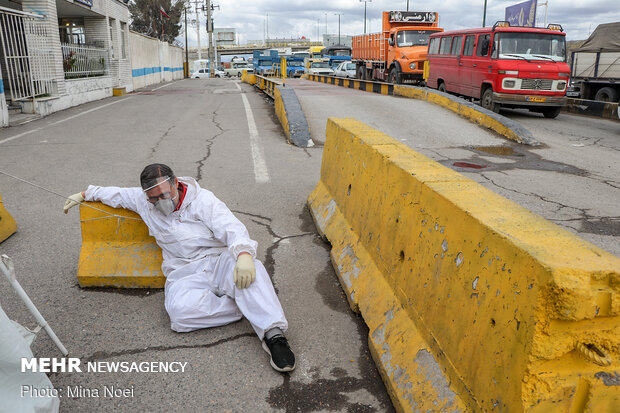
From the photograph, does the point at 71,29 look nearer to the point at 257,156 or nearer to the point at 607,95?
the point at 257,156

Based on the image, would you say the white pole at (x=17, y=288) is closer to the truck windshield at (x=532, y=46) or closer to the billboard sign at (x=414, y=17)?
the truck windshield at (x=532, y=46)

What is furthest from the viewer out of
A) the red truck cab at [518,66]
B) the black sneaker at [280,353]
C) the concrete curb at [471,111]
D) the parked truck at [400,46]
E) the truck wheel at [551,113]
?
the parked truck at [400,46]

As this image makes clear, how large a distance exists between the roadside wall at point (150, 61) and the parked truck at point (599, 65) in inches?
899

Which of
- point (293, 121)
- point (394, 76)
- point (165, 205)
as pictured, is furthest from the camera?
point (394, 76)

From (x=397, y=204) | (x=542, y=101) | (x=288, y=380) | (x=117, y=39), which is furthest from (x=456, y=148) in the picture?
(x=117, y=39)

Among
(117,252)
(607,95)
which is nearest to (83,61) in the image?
(117,252)

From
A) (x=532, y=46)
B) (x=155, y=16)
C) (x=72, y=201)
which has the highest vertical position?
(x=155, y=16)

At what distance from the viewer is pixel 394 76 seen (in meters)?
21.2

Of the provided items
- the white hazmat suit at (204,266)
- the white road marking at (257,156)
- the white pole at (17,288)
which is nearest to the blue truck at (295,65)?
the white road marking at (257,156)

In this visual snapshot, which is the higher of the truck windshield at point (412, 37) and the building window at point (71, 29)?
the building window at point (71, 29)

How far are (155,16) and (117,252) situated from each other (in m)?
63.9

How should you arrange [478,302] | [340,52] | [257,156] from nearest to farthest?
[478,302], [257,156], [340,52]

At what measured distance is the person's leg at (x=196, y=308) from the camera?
308 centimetres

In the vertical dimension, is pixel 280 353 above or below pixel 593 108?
below
